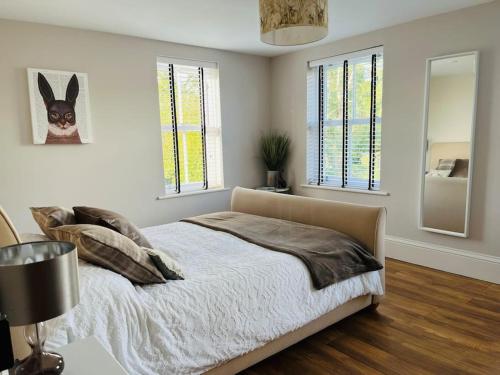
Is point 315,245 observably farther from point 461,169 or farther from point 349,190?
point 349,190

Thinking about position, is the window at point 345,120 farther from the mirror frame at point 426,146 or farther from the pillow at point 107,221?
the pillow at point 107,221

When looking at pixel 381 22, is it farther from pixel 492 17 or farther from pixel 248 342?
pixel 248 342

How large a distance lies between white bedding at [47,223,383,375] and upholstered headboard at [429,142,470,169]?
1.68 meters

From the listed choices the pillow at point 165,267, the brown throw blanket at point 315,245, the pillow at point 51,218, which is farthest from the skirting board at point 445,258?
the pillow at point 51,218

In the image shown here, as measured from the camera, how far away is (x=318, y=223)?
279cm

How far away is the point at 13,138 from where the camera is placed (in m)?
3.13

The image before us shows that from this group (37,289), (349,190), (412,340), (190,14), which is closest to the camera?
(37,289)

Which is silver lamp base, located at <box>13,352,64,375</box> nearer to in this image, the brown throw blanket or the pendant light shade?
the brown throw blanket

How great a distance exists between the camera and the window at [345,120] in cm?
397

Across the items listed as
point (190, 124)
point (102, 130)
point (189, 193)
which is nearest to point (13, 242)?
point (102, 130)

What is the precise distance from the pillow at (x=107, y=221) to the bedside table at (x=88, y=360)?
85 cm

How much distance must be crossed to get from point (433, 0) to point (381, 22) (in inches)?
23.8

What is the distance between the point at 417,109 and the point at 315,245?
6.77 ft

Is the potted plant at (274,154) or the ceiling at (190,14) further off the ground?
the ceiling at (190,14)
